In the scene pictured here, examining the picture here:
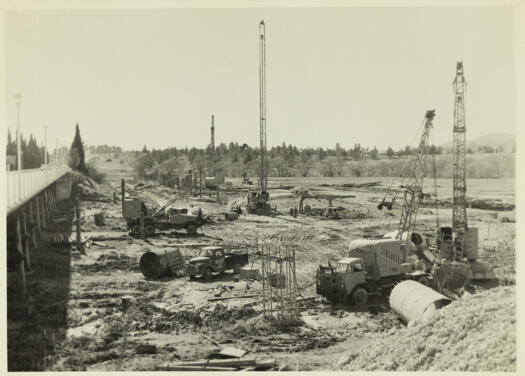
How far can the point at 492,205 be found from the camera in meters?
43.1

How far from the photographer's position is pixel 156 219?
35.6 meters

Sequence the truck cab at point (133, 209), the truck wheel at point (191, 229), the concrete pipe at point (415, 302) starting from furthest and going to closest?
the truck wheel at point (191, 229), the truck cab at point (133, 209), the concrete pipe at point (415, 302)

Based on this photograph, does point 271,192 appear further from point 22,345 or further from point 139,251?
point 22,345

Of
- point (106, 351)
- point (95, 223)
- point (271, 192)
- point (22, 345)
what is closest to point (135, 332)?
point (106, 351)

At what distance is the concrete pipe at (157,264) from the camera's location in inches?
970

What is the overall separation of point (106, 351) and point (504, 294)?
11472mm

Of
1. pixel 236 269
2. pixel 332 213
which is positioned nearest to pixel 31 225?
pixel 236 269

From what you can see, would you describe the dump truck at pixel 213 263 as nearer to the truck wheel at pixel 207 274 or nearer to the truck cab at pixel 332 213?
the truck wheel at pixel 207 274

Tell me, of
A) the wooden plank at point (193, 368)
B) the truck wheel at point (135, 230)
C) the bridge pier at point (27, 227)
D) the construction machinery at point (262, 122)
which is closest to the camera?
the wooden plank at point (193, 368)

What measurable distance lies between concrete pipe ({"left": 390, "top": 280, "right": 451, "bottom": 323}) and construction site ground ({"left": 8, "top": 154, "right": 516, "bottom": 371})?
0.56 m

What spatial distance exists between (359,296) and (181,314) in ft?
21.8

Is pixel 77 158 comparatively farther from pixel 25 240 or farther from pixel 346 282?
pixel 346 282

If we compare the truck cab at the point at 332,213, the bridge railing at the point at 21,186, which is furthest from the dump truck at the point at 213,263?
the truck cab at the point at 332,213

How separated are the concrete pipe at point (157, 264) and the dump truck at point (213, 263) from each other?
933 mm
